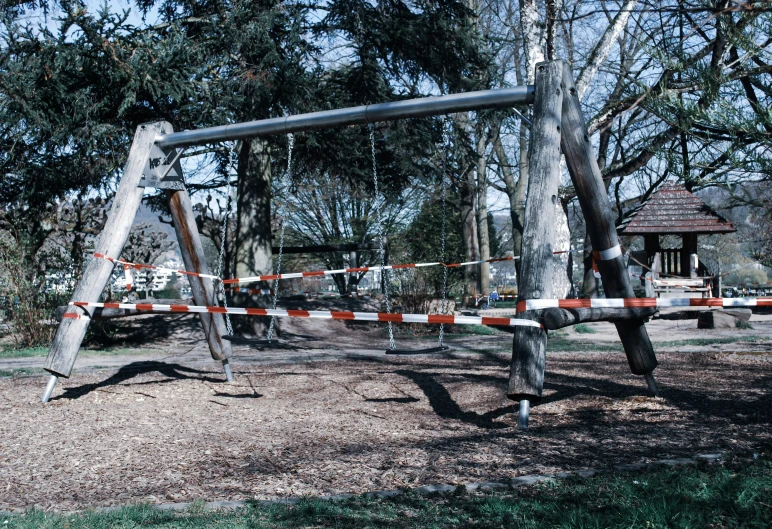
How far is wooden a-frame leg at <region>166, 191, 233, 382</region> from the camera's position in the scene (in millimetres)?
7711

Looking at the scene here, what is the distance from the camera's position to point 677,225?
17.2 m

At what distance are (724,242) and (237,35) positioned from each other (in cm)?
4424

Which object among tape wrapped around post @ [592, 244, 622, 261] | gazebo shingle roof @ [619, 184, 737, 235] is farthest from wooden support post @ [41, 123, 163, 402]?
gazebo shingle roof @ [619, 184, 737, 235]

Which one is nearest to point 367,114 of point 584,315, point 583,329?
point 584,315

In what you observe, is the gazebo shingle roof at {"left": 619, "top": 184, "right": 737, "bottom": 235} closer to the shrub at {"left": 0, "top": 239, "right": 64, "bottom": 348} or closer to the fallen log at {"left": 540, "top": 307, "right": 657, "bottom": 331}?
the fallen log at {"left": 540, "top": 307, "right": 657, "bottom": 331}

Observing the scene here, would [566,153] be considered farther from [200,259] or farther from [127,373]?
[127,373]

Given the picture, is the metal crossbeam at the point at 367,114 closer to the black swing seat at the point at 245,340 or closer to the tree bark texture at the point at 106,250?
the tree bark texture at the point at 106,250

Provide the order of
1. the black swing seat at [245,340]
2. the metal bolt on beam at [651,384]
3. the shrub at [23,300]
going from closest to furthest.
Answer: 1. the metal bolt on beam at [651,384]
2. the black swing seat at [245,340]
3. the shrub at [23,300]

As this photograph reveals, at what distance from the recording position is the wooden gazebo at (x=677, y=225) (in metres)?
17.1

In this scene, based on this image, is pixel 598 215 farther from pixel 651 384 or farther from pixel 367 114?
pixel 367 114

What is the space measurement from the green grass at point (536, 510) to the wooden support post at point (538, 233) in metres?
1.49

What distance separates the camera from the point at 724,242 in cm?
4847

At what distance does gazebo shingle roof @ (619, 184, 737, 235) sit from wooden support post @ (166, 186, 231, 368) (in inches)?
473

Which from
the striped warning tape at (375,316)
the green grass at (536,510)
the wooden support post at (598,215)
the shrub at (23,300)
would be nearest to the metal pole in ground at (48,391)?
the striped warning tape at (375,316)
